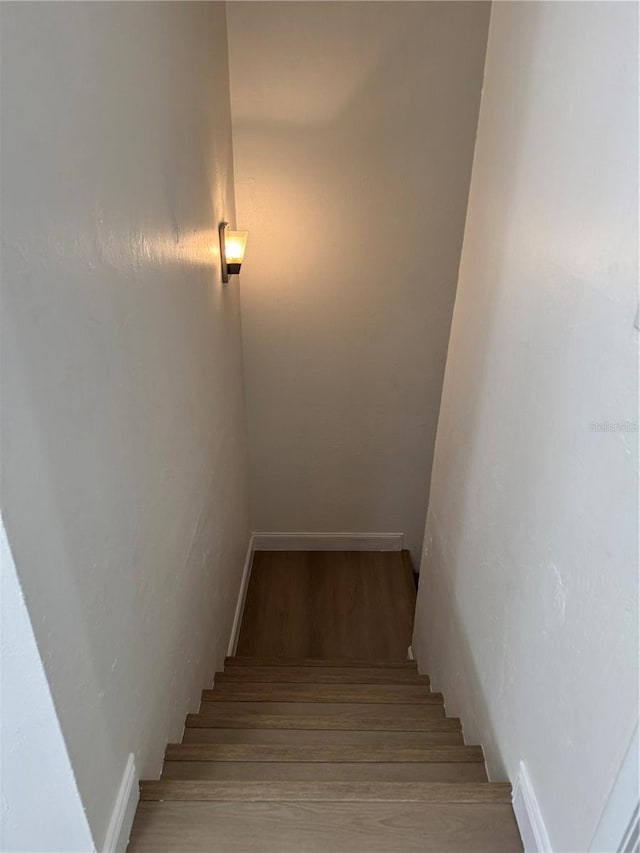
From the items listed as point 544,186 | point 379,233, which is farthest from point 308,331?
point 544,186

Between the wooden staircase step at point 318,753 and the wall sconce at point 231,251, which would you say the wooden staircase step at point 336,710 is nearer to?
the wooden staircase step at point 318,753

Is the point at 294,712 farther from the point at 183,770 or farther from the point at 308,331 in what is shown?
the point at 308,331

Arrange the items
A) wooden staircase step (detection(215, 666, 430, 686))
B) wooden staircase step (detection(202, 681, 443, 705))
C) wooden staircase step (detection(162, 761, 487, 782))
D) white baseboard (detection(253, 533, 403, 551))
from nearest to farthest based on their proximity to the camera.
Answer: wooden staircase step (detection(162, 761, 487, 782)), wooden staircase step (detection(202, 681, 443, 705)), wooden staircase step (detection(215, 666, 430, 686)), white baseboard (detection(253, 533, 403, 551))

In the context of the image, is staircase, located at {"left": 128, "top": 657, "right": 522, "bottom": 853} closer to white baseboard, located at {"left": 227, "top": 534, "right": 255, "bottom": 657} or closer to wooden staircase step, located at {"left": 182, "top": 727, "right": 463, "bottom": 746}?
wooden staircase step, located at {"left": 182, "top": 727, "right": 463, "bottom": 746}

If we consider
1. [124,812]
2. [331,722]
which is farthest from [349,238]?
[124,812]

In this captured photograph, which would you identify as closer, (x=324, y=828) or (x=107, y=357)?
(x=107, y=357)

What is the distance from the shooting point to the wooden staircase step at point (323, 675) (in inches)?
101

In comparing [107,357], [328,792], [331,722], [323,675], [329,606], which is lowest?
[329,606]

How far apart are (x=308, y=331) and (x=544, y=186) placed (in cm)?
217

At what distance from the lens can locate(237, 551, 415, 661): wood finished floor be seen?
3.46 metres

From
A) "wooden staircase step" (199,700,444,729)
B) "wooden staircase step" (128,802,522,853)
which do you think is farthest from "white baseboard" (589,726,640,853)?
"wooden staircase step" (199,700,444,729)

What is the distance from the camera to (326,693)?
Answer: 7.39 feet

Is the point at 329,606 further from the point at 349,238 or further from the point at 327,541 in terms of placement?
the point at 349,238

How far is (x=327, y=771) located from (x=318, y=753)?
0.22ft
